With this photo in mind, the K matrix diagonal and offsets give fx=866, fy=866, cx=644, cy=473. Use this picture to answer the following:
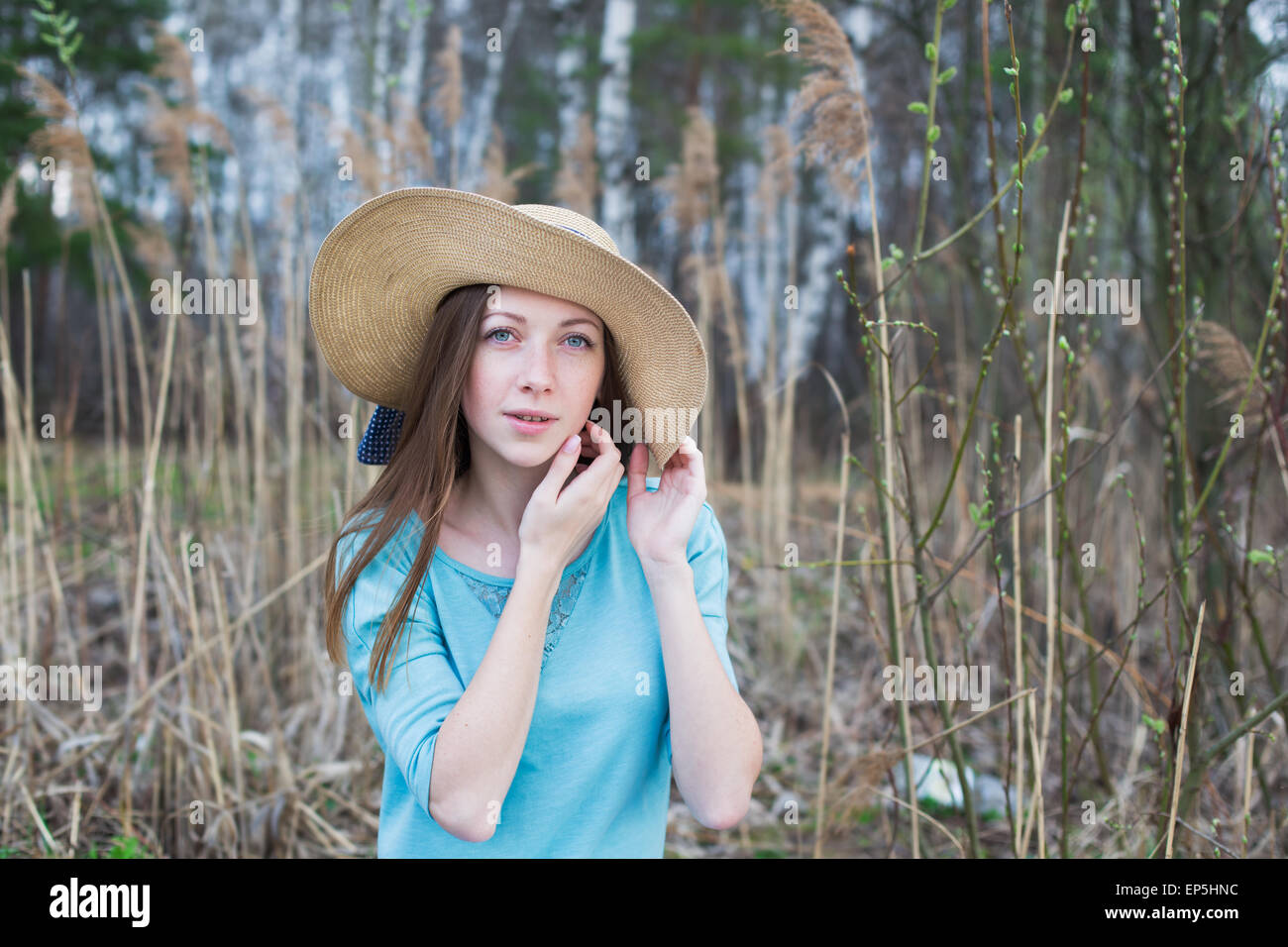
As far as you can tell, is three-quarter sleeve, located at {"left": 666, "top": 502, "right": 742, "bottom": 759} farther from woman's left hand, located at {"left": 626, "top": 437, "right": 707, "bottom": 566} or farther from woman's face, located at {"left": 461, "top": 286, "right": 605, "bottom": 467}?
woman's face, located at {"left": 461, "top": 286, "right": 605, "bottom": 467}

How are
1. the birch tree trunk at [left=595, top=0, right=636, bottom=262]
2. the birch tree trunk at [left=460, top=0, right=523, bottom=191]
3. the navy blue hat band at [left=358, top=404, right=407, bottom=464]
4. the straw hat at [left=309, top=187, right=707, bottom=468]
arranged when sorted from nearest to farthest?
the straw hat at [left=309, top=187, right=707, bottom=468]
the navy blue hat band at [left=358, top=404, right=407, bottom=464]
the birch tree trunk at [left=595, top=0, right=636, bottom=262]
the birch tree trunk at [left=460, top=0, right=523, bottom=191]

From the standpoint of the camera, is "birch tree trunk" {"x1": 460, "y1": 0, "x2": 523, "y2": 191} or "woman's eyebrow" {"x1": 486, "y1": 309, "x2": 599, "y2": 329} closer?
"woman's eyebrow" {"x1": 486, "y1": 309, "x2": 599, "y2": 329}

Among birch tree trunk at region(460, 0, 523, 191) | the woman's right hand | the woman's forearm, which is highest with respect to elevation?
birch tree trunk at region(460, 0, 523, 191)

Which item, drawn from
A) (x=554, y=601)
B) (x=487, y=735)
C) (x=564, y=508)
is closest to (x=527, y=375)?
(x=564, y=508)

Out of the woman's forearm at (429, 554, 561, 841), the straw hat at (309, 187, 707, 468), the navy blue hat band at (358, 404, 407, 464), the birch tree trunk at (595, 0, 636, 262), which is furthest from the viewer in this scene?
the birch tree trunk at (595, 0, 636, 262)

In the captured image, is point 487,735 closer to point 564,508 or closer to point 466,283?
point 564,508

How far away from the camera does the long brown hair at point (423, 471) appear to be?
104 cm

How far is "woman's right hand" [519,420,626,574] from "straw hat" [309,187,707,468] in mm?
133

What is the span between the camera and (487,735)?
36.3 inches

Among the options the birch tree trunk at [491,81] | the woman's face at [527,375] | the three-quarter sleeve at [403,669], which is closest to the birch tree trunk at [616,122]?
the birch tree trunk at [491,81]

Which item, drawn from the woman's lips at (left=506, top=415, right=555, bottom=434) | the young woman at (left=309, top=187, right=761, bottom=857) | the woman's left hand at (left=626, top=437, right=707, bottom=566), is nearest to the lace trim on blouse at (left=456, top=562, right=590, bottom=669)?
the young woman at (left=309, top=187, right=761, bottom=857)

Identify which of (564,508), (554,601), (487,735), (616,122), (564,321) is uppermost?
(616,122)

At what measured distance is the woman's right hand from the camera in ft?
3.32

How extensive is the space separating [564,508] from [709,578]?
0.79ft
